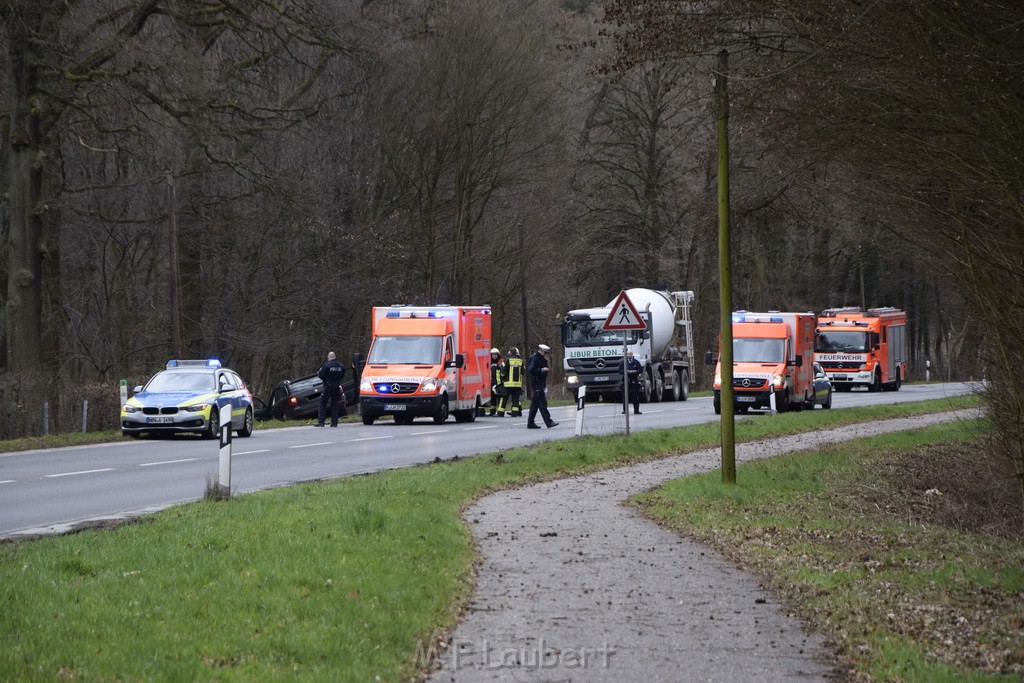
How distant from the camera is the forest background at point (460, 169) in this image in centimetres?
1380

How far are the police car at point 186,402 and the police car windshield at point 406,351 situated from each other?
539cm

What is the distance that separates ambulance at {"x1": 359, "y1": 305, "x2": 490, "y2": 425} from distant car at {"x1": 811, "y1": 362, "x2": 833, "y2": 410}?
13128 mm

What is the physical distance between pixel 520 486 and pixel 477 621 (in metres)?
9.59

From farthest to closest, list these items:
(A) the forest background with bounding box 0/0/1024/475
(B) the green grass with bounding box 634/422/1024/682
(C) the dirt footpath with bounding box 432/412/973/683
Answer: (A) the forest background with bounding box 0/0/1024/475, (B) the green grass with bounding box 634/422/1024/682, (C) the dirt footpath with bounding box 432/412/973/683

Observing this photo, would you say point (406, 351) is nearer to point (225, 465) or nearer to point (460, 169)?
point (460, 169)

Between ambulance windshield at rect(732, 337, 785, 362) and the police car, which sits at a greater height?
→ ambulance windshield at rect(732, 337, 785, 362)

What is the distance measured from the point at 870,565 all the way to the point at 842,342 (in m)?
48.7

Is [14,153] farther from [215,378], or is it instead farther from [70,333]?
[70,333]

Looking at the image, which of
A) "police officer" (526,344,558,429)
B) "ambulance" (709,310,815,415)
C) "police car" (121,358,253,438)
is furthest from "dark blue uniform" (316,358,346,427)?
"ambulance" (709,310,815,415)

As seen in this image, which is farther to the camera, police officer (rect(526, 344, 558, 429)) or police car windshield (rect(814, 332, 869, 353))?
police car windshield (rect(814, 332, 869, 353))

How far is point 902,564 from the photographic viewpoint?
11.1 metres

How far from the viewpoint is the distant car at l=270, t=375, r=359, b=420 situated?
39094 mm

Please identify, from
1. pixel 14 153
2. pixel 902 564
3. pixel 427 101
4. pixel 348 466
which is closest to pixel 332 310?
pixel 427 101

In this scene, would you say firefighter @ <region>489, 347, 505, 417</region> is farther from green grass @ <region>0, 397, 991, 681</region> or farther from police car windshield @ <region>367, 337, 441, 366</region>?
green grass @ <region>0, 397, 991, 681</region>
